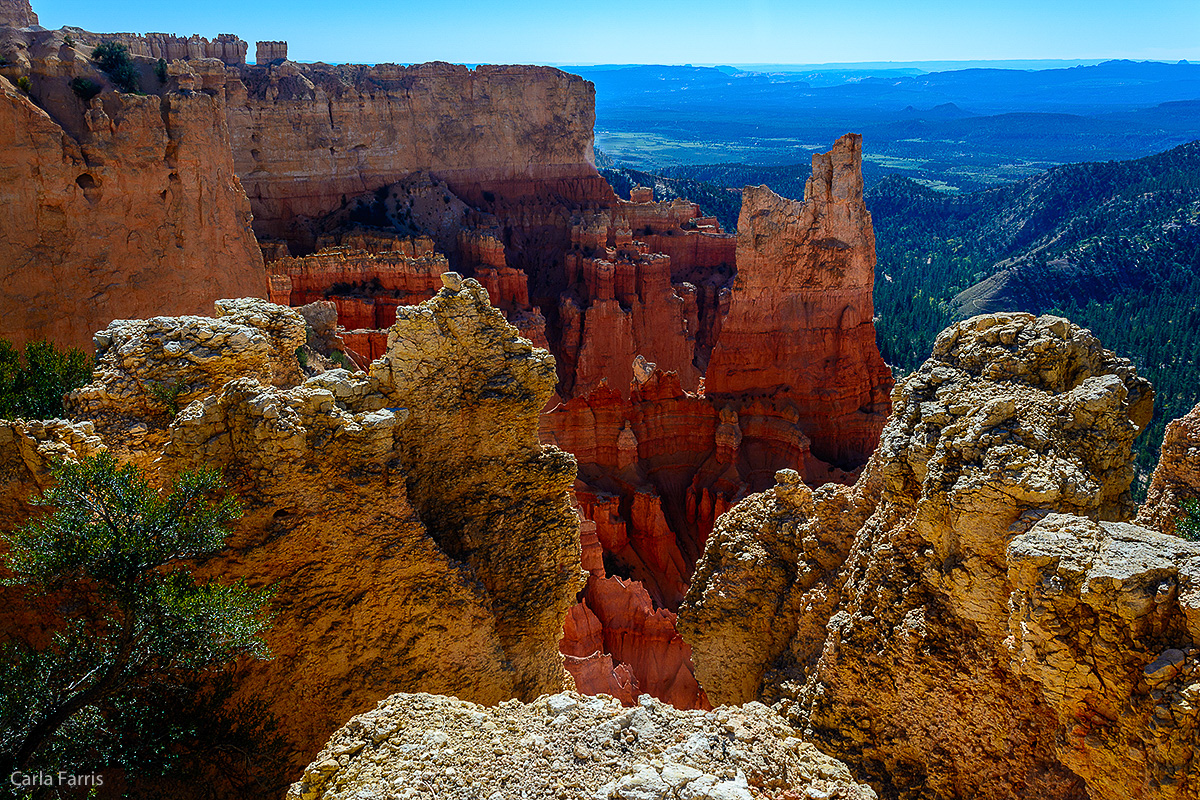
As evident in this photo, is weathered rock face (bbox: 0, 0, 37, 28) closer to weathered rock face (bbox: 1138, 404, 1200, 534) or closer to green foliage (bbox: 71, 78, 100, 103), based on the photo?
green foliage (bbox: 71, 78, 100, 103)

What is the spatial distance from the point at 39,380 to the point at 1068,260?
94.1 metres

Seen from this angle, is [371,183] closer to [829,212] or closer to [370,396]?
[829,212]

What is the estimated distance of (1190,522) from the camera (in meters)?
9.83

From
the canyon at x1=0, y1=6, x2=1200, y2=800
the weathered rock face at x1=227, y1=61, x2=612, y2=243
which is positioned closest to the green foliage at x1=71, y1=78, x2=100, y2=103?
the canyon at x1=0, y1=6, x2=1200, y2=800

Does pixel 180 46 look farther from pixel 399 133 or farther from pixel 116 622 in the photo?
pixel 116 622

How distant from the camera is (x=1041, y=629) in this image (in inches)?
208

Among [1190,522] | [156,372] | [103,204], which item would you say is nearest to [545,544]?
[156,372]

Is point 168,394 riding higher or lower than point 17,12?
lower

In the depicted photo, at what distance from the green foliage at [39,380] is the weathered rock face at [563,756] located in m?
6.29

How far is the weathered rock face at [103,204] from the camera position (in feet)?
52.6

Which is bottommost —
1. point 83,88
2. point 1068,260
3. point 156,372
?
point 1068,260

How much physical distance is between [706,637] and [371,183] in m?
44.4

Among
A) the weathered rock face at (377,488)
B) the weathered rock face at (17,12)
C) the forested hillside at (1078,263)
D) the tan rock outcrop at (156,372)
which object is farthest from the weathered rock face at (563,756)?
the forested hillside at (1078,263)

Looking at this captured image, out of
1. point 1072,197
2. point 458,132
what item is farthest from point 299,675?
point 1072,197
